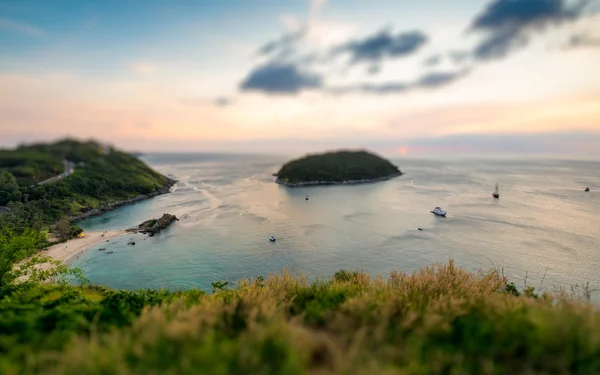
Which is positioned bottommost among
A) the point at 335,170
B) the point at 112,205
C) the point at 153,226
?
the point at 153,226

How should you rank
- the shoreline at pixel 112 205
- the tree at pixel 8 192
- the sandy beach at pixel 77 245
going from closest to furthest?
the sandy beach at pixel 77 245 < the tree at pixel 8 192 < the shoreline at pixel 112 205

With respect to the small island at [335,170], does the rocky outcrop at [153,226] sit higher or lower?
lower

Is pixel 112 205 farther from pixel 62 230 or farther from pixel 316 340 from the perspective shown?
pixel 316 340

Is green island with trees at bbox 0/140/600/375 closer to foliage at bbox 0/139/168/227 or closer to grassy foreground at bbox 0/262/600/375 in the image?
grassy foreground at bbox 0/262/600/375

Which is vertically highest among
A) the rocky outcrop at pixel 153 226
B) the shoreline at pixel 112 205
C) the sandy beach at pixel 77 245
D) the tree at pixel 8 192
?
the tree at pixel 8 192

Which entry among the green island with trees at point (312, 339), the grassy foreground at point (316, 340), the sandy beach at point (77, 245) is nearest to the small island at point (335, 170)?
the sandy beach at point (77, 245)

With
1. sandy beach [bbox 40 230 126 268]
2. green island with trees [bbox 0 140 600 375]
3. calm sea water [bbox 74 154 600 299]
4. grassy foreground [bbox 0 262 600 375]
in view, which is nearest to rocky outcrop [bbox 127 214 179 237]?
calm sea water [bbox 74 154 600 299]

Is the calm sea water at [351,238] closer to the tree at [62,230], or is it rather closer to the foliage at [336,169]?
the tree at [62,230]

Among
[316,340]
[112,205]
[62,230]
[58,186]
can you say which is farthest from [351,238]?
[58,186]
